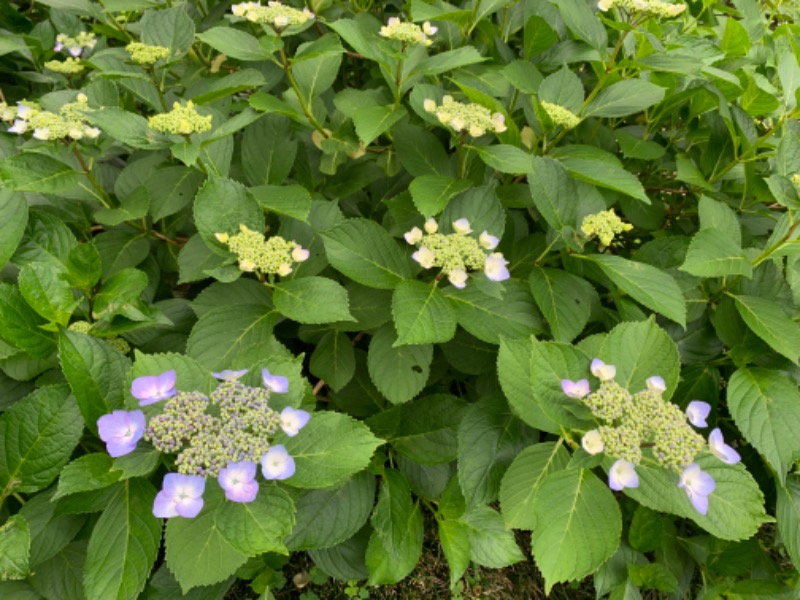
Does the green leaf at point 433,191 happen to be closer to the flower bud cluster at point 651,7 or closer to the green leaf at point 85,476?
the flower bud cluster at point 651,7

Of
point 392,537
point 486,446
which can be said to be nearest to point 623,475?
point 486,446

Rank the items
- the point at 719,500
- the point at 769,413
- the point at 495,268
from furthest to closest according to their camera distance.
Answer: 1. the point at 769,413
2. the point at 495,268
3. the point at 719,500

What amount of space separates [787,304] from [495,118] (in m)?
1.05

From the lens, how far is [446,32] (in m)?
2.15

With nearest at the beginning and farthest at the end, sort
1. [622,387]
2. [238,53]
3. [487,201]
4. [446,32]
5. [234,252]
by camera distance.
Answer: [622,387]
[234,252]
[487,201]
[238,53]
[446,32]

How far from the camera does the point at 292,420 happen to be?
111 cm

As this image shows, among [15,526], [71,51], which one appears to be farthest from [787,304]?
[71,51]

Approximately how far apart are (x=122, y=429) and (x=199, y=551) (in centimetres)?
36

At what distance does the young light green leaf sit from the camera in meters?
1.40

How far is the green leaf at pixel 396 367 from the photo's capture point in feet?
5.19

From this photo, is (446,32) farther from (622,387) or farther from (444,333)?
(622,387)

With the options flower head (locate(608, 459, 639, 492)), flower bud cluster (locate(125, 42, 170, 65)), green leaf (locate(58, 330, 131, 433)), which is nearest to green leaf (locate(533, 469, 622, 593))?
flower head (locate(608, 459, 639, 492))

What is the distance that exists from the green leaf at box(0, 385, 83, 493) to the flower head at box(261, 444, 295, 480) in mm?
519

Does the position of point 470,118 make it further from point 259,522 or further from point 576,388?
point 259,522
